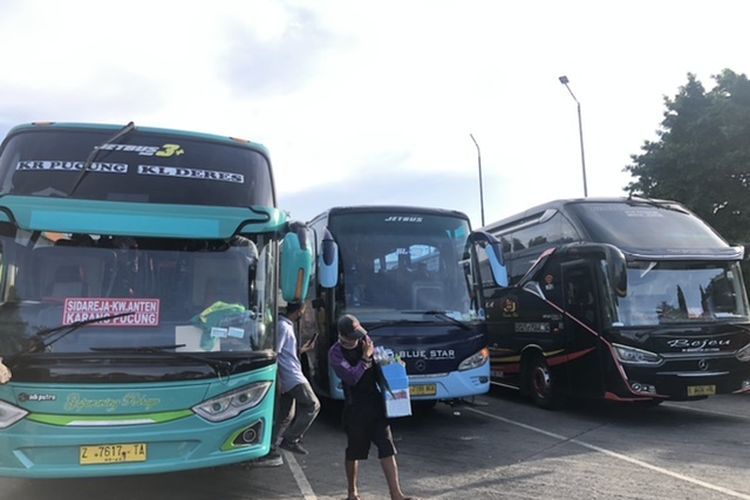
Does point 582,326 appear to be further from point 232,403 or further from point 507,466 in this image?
point 232,403

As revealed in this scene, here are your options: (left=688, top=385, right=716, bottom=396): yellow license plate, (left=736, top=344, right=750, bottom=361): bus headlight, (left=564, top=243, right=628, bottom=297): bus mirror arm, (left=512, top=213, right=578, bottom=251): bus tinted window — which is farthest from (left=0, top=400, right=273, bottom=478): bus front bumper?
(left=736, top=344, right=750, bottom=361): bus headlight

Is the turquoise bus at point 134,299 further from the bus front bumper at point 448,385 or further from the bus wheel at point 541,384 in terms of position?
the bus wheel at point 541,384

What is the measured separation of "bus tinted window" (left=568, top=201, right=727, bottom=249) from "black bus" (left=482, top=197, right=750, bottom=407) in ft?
0.05

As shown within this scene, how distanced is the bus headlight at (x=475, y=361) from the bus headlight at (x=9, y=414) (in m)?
5.67

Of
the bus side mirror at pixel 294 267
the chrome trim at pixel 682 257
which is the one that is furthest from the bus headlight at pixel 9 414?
the chrome trim at pixel 682 257

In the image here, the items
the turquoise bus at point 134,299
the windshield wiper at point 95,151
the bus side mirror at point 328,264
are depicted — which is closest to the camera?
the turquoise bus at point 134,299

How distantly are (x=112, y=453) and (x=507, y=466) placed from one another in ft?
13.8

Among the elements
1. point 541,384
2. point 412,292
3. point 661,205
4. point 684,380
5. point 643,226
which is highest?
point 661,205

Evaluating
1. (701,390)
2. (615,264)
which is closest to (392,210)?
(615,264)

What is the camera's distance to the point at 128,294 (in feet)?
17.6

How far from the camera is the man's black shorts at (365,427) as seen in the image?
566 cm

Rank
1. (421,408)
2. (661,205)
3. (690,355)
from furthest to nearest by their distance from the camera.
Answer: (661,205), (421,408), (690,355)

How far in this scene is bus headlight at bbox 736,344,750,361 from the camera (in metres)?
9.40

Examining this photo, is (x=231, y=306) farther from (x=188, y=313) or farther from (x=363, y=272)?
(x=363, y=272)
